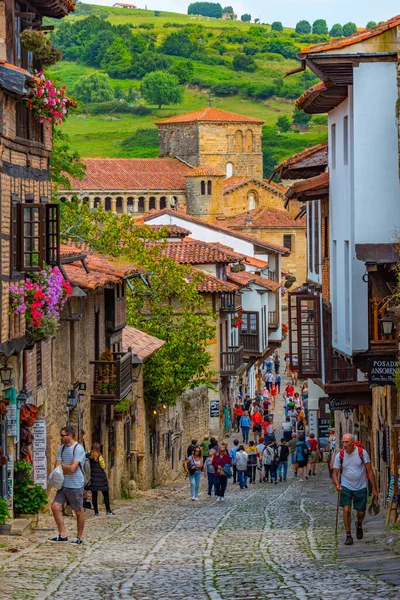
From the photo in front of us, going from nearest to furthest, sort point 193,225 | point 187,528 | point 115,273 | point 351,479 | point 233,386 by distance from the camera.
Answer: point 351,479 → point 187,528 → point 115,273 → point 233,386 → point 193,225

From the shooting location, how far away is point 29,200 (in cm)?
1984

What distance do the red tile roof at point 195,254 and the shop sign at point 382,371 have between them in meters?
32.0

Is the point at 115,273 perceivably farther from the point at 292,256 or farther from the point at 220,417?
the point at 292,256

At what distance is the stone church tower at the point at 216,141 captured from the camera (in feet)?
505

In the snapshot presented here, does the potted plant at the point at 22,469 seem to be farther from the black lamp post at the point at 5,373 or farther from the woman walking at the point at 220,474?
the woman walking at the point at 220,474

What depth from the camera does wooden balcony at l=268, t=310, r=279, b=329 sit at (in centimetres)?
7188

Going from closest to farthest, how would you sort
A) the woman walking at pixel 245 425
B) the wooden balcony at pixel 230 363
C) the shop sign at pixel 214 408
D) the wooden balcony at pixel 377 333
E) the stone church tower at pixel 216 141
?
the wooden balcony at pixel 377 333, the woman walking at pixel 245 425, the shop sign at pixel 214 408, the wooden balcony at pixel 230 363, the stone church tower at pixel 216 141

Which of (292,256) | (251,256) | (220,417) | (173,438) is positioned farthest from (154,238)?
(292,256)

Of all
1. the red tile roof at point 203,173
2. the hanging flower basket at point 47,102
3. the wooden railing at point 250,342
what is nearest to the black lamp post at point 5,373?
the hanging flower basket at point 47,102

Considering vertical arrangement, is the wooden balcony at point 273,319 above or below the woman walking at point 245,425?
above

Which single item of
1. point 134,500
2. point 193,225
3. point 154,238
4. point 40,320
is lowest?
point 134,500

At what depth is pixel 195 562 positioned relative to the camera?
15289mm

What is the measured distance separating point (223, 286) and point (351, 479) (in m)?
34.9

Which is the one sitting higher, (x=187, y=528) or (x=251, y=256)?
(x=251, y=256)
